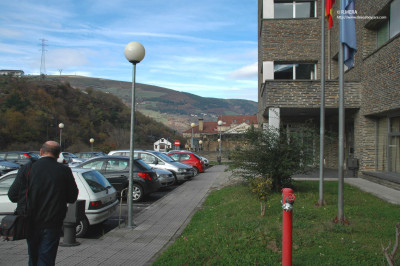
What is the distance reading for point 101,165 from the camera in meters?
12.4

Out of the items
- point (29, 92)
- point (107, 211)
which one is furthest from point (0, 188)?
point (29, 92)

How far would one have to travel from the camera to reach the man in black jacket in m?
4.03

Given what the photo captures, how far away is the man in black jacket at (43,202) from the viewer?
4031 mm

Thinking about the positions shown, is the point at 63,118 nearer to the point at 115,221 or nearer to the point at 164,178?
the point at 164,178

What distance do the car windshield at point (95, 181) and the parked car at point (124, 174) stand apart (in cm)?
358

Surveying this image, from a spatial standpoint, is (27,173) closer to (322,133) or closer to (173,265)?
(173,265)

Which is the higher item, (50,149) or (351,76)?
(351,76)

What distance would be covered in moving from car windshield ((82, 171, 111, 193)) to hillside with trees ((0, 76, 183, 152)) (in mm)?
51443

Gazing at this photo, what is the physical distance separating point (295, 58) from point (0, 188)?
1493 centimetres

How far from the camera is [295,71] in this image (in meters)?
19.2

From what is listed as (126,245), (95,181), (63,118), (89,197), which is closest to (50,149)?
(126,245)

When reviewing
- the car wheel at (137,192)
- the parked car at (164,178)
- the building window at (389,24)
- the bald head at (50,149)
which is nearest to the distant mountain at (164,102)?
the parked car at (164,178)

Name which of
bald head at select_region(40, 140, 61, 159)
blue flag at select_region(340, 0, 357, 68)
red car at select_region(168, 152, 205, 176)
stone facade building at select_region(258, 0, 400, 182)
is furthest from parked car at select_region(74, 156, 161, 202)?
red car at select_region(168, 152, 205, 176)

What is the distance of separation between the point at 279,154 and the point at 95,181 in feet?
17.5
